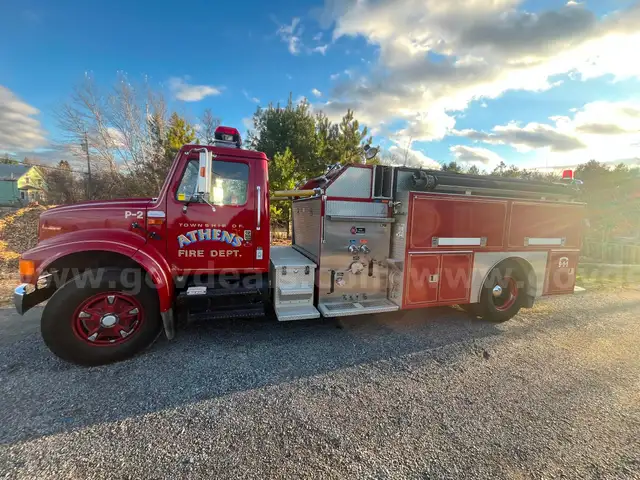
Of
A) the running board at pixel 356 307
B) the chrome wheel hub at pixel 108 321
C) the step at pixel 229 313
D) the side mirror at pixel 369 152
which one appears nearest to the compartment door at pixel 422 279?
the running board at pixel 356 307

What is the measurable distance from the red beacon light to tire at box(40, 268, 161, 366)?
1.99m

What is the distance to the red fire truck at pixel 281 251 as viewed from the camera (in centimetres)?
336

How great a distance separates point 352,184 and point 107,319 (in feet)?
11.0

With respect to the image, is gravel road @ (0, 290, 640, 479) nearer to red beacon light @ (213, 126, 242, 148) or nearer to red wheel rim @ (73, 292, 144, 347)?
red wheel rim @ (73, 292, 144, 347)

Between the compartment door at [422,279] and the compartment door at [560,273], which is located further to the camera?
the compartment door at [560,273]

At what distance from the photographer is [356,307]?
14.2 ft

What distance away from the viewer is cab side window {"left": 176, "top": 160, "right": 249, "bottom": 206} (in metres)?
3.71

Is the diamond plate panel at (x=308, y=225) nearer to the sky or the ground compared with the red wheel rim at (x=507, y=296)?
nearer to the sky

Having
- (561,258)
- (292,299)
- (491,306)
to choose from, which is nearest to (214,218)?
(292,299)

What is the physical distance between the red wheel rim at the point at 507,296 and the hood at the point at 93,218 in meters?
5.45

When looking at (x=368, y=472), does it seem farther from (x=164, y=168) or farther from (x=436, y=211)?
(x=164, y=168)

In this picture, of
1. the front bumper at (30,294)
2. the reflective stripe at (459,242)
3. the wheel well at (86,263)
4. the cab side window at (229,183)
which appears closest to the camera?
the front bumper at (30,294)

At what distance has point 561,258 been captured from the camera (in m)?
5.36

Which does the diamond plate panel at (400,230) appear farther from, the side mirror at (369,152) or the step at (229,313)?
the step at (229,313)
